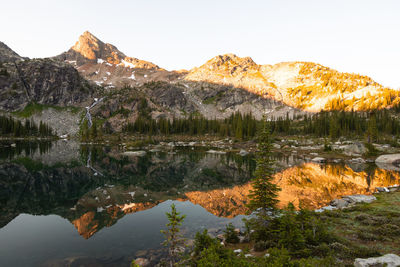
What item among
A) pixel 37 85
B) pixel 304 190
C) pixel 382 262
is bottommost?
pixel 304 190

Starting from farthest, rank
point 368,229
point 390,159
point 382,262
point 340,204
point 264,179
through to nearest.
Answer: point 390,159
point 340,204
point 264,179
point 368,229
point 382,262

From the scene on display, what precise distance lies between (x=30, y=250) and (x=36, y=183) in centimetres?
2179

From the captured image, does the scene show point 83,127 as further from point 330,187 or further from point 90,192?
point 330,187

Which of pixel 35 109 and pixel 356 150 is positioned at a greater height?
pixel 35 109

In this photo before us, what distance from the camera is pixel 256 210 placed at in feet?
44.9

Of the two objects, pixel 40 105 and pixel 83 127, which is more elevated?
pixel 40 105

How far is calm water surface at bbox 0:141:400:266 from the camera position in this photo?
13.3m

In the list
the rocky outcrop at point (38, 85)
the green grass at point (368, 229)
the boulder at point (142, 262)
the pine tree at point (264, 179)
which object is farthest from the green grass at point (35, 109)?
the green grass at point (368, 229)

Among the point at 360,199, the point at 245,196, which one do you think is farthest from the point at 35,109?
the point at 360,199

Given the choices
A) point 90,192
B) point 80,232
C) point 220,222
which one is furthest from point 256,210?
point 90,192

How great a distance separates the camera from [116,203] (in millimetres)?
22547

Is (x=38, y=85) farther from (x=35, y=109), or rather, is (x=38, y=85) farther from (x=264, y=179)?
(x=264, y=179)

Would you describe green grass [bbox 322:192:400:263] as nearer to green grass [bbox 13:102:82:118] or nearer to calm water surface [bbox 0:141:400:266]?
calm water surface [bbox 0:141:400:266]

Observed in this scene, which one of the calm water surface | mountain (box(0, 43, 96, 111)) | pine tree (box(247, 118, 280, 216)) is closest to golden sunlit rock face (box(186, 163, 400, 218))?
the calm water surface
